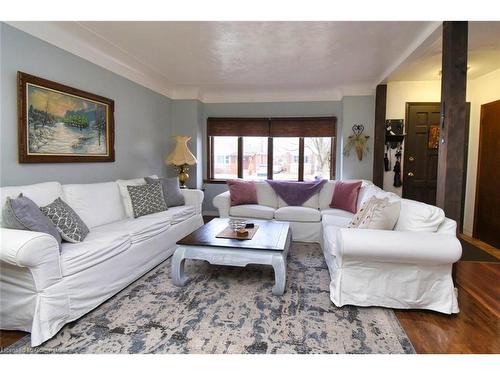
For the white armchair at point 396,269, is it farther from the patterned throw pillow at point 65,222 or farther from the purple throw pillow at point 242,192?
the purple throw pillow at point 242,192

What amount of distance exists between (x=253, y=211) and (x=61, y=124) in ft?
8.30

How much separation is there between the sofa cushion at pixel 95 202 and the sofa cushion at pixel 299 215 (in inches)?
80.7

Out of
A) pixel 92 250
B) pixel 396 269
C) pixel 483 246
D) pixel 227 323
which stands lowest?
pixel 227 323

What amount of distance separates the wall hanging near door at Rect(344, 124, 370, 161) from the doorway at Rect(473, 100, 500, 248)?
1.55 metres

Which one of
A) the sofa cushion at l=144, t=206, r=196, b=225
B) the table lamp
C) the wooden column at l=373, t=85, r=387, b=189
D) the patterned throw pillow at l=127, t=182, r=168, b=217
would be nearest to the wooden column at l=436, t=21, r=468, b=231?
the wooden column at l=373, t=85, r=387, b=189

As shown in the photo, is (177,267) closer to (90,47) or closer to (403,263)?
(403,263)

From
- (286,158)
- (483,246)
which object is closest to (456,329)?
(483,246)

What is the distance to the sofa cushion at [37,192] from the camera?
213cm

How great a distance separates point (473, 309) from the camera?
7.32ft

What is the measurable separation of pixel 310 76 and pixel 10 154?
3763 millimetres

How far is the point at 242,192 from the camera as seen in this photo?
441 cm

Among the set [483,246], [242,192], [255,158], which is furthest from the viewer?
[255,158]
